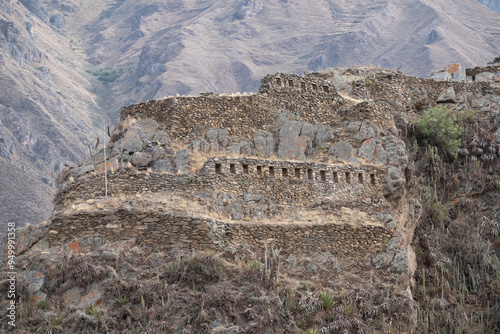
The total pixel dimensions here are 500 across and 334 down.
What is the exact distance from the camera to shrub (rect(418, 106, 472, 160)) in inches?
1208

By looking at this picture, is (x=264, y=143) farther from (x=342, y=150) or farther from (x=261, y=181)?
(x=342, y=150)

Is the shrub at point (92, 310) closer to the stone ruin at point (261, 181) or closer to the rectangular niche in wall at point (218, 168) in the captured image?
the stone ruin at point (261, 181)

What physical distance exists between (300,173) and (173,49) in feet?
233

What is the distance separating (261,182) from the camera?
80.1 ft

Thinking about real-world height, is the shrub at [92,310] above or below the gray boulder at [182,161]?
below

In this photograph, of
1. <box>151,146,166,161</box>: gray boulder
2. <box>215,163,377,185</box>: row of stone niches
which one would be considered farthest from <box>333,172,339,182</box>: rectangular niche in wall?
<box>151,146,166,161</box>: gray boulder

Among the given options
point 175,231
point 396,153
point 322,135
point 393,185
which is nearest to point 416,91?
point 396,153

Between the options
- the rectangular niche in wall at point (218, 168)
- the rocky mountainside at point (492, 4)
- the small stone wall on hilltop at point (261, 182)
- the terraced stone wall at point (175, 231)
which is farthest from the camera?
the rocky mountainside at point (492, 4)

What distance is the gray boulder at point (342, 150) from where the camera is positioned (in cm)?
2772

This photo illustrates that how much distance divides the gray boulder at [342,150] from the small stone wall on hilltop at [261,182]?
4.77 feet

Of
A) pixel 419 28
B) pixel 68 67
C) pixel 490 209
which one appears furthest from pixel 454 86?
pixel 68 67

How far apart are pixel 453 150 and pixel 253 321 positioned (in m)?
18.0

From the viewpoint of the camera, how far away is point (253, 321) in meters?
18.3

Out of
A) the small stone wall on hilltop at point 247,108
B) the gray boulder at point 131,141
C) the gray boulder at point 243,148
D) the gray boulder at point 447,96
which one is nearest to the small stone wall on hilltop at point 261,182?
the gray boulder at point 131,141
